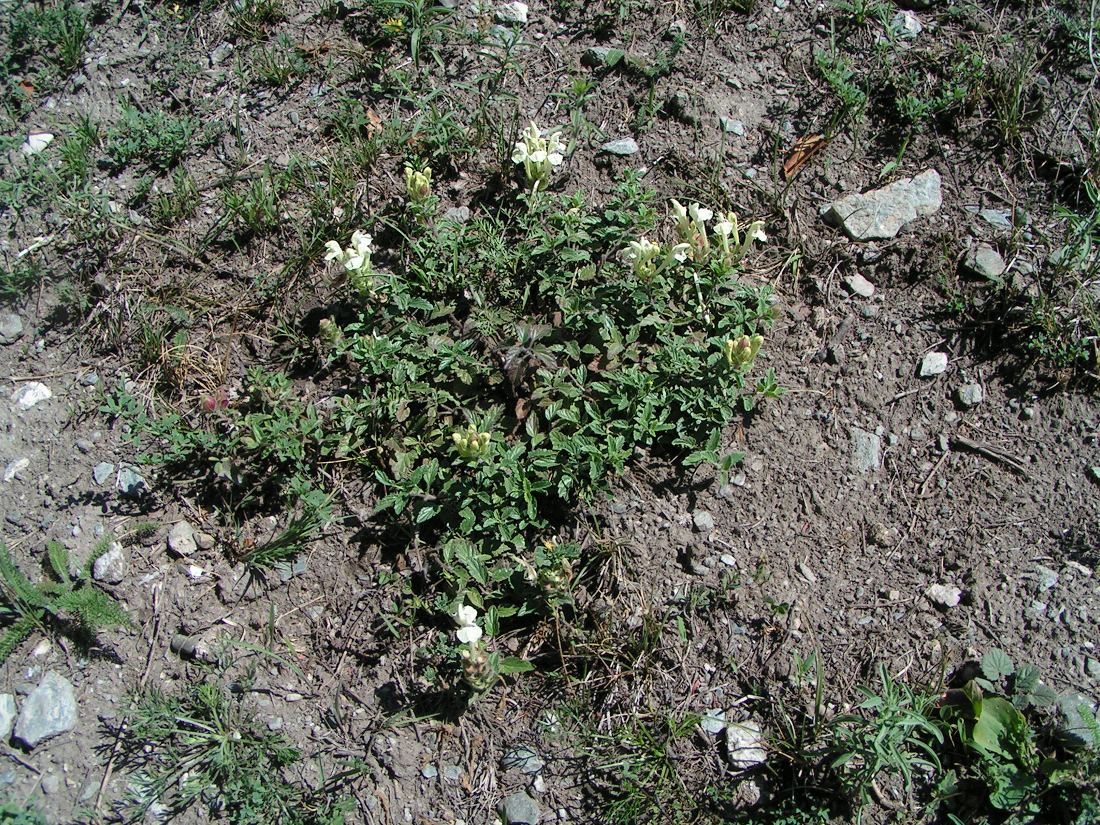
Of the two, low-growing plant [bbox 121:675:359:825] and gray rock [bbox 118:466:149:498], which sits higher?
gray rock [bbox 118:466:149:498]

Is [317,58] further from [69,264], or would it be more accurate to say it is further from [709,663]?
[709,663]

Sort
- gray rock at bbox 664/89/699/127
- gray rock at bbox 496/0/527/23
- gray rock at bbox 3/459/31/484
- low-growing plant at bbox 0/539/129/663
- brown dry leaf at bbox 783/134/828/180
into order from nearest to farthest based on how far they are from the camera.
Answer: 1. low-growing plant at bbox 0/539/129/663
2. gray rock at bbox 3/459/31/484
3. brown dry leaf at bbox 783/134/828/180
4. gray rock at bbox 664/89/699/127
5. gray rock at bbox 496/0/527/23

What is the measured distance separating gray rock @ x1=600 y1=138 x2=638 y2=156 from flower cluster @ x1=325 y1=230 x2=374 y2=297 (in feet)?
4.20

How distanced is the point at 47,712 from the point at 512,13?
3.91 m

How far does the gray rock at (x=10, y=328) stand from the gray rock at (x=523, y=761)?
2.87 metres

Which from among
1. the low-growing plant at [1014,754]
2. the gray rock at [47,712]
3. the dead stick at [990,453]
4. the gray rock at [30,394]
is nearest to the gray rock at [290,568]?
the gray rock at [47,712]

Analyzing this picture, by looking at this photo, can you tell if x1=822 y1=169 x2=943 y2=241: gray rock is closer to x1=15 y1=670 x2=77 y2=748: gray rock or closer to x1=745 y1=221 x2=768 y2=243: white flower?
x1=745 y1=221 x2=768 y2=243: white flower

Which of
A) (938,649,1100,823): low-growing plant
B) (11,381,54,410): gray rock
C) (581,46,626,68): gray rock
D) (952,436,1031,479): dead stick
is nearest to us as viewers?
(938,649,1100,823): low-growing plant

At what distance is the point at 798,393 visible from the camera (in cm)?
366

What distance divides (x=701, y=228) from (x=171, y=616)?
8.84 ft

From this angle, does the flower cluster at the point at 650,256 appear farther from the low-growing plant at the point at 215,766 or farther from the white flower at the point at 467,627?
the low-growing plant at the point at 215,766

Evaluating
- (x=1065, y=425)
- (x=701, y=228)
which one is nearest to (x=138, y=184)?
(x=701, y=228)

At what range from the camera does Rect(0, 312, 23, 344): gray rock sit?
3871 millimetres

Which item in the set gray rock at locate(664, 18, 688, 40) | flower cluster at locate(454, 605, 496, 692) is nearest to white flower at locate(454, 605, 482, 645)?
flower cluster at locate(454, 605, 496, 692)
